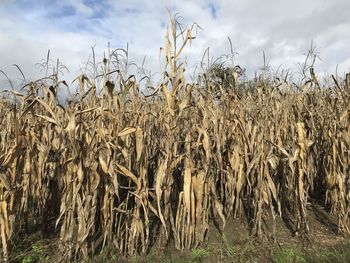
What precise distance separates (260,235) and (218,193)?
801 millimetres

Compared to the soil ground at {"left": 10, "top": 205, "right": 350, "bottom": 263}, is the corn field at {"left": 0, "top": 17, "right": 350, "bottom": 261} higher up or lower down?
higher up

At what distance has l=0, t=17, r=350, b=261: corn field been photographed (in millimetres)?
3555

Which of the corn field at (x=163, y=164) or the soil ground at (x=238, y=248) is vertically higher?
the corn field at (x=163, y=164)

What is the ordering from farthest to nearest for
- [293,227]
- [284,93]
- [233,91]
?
[284,93]
[233,91]
[293,227]

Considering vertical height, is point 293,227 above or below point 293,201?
below

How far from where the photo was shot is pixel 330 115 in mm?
4691

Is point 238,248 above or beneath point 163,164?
beneath

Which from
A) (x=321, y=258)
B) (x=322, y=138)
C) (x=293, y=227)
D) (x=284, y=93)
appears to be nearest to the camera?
(x=321, y=258)

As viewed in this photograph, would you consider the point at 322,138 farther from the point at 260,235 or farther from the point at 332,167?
the point at 260,235

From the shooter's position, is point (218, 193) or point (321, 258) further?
point (218, 193)

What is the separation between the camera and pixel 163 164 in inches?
144

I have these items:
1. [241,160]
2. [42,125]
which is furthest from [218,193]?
[42,125]

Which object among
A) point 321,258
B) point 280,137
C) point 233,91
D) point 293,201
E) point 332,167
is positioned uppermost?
point 233,91

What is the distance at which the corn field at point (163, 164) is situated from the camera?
140 inches
